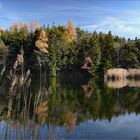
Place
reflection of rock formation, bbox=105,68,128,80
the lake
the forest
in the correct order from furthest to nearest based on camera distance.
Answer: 1. the forest
2. reflection of rock formation, bbox=105,68,128,80
3. the lake

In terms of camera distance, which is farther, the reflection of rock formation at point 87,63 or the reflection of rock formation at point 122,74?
the reflection of rock formation at point 87,63

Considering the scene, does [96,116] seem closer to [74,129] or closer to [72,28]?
[74,129]

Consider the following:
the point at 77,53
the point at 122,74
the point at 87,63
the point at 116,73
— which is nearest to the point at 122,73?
the point at 122,74

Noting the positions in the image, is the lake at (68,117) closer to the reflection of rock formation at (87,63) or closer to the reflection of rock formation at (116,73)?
the reflection of rock formation at (116,73)

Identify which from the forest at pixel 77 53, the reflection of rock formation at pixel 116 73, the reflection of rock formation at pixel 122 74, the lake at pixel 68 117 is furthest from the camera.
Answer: the forest at pixel 77 53

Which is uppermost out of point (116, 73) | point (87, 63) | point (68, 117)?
point (87, 63)

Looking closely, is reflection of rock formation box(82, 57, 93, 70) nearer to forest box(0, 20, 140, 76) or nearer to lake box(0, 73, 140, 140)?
forest box(0, 20, 140, 76)

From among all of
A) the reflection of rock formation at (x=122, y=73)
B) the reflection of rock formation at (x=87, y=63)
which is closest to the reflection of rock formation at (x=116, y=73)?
the reflection of rock formation at (x=122, y=73)

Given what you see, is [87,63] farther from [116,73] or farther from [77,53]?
[116,73]

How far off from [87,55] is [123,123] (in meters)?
34.0

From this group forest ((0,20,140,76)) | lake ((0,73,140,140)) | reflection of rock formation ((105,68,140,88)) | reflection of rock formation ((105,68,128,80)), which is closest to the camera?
lake ((0,73,140,140))

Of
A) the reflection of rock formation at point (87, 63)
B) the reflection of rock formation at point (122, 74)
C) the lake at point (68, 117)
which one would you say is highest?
the reflection of rock formation at point (87, 63)

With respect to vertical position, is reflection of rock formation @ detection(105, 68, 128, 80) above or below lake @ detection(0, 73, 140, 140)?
above

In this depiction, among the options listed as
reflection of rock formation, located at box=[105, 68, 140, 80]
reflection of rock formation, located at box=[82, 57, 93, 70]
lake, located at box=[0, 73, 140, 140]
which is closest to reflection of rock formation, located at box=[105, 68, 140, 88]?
reflection of rock formation, located at box=[105, 68, 140, 80]
